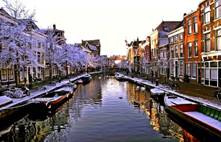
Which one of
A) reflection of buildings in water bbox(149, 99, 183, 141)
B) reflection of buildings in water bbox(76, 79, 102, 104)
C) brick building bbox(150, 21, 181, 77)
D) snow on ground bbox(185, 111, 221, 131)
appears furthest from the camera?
brick building bbox(150, 21, 181, 77)

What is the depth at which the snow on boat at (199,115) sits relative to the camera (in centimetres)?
2044

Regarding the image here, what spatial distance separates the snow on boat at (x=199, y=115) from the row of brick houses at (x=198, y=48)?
37.8 ft

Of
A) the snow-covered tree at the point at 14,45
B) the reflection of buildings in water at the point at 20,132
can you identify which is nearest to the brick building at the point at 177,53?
the snow-covered tree at the point at 14,45

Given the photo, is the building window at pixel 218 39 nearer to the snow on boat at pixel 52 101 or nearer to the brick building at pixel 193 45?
the brick building at pixel 193 45

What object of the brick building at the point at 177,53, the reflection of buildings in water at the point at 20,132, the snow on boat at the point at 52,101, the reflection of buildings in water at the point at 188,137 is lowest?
the reflection of buildings in water at the point at 188,137

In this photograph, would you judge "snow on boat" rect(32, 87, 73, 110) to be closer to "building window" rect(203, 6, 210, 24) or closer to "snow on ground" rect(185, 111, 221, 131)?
"snow on ground" rect(185, 111, 221, 131)

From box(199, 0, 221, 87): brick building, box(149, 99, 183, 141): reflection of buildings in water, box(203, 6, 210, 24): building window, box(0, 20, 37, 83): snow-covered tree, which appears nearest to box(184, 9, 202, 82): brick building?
box(199, 0, 221, 87): brick building

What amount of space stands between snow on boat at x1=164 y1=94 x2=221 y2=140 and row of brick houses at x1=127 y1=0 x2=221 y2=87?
37.8 feet

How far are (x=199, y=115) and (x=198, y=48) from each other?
22.6 meters

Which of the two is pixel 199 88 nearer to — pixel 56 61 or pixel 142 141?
pixel 142 141

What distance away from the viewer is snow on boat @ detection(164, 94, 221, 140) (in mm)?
20441

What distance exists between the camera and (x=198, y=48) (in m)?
45.5

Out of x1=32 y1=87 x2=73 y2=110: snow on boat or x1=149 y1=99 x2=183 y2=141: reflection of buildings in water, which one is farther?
x1=32 y1=87 x2=73 y2=110: snow on boat

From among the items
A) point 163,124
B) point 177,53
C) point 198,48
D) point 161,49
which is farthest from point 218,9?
point 161,49
